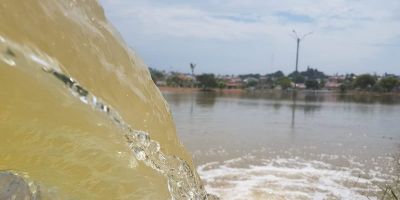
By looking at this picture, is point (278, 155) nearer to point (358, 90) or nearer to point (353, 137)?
point (353, 137)

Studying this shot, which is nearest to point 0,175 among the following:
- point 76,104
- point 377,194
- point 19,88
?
point 19,88

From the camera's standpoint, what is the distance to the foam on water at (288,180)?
859 cm

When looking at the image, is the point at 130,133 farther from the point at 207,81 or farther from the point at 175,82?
the point at 175,82

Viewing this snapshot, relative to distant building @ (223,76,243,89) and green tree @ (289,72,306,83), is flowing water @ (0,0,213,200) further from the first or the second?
green tree @ (289,72,306,83)

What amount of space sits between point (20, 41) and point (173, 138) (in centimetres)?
199

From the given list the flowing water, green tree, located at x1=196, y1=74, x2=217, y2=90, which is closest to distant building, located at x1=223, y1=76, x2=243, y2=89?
green tree, located at x1=196, y1=74, x2=217, y2=90

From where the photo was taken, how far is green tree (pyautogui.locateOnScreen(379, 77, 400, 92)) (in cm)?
8506

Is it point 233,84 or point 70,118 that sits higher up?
point 70,118

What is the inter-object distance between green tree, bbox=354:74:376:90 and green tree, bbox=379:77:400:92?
1.85 metres

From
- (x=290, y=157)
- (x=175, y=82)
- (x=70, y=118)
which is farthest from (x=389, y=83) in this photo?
(x=70, y=118)

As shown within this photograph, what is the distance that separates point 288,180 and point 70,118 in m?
7.77

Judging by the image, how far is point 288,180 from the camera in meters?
9.84

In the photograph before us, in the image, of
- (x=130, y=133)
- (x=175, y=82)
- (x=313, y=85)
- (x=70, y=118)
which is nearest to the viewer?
(x=70, y=118)

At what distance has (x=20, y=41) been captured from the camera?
2.68 m
